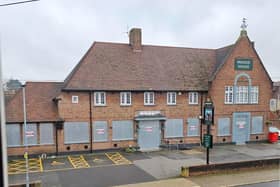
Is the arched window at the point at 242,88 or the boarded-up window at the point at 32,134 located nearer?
the boarded-up window at the point at 32,134

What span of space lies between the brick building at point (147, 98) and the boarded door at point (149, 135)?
69 mm

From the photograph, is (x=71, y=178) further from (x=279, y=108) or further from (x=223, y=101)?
(x=279, y=108)

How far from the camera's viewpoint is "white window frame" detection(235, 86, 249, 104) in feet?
58.6

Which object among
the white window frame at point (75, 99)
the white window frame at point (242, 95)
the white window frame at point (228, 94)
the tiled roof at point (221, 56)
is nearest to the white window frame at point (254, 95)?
the white window frame at point (242, 95)

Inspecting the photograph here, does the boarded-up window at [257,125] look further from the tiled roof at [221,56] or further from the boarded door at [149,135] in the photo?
the boarded door at [149,135]

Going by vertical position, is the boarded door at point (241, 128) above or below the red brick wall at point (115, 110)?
below

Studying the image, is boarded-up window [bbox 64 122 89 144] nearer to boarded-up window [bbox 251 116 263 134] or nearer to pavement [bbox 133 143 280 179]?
pavement [bbox 133 143 280 179]

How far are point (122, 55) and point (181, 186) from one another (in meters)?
11.1

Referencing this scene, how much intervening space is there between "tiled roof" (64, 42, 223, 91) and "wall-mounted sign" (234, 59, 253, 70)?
1.37 m

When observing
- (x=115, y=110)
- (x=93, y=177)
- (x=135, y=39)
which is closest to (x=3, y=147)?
(x=93, y=177)

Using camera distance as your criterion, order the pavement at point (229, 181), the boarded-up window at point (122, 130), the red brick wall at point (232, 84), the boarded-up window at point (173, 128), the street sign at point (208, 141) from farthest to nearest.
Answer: the red brick wall at point (232, 84) → the boarded-up window at point (173, 128) → the boarded-up window at point (122, 130) → the street sign at point (208, 141) → the pavement at point (229, 181)

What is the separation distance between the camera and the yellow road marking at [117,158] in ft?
42.0

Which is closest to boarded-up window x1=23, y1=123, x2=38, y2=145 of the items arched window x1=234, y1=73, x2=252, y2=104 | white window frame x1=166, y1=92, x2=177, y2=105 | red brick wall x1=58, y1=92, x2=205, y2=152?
red brick wall x1=58, y1=92, x2=205, y2=152

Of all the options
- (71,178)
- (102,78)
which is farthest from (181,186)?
(102,78)
